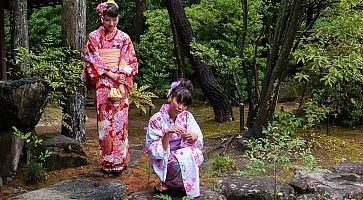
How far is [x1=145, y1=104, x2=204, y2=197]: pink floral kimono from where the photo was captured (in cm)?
443

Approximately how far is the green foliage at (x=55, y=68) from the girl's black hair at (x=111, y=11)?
2.83ft

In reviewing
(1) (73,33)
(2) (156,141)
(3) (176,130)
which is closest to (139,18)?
(1) (73,33)

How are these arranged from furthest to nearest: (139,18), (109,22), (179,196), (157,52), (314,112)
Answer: (139,18) → (157,52) → (314,112) → (109,22) → (179,196)

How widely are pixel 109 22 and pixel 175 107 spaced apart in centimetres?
151

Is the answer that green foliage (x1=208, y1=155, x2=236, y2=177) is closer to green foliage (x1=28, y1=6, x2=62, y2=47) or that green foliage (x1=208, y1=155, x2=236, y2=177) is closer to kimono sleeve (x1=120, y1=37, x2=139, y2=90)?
kimono sleeve (x1=120, y1=37, x2=139, y2=90)

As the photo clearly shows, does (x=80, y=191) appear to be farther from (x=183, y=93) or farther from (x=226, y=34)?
(x=226, y=34)

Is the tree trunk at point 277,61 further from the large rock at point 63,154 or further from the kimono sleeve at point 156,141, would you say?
the kimono sleeve at point 156,141

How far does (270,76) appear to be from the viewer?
7.25 meters

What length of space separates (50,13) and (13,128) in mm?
14020

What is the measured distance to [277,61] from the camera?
7066 mm

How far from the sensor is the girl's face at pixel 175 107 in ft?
14.5

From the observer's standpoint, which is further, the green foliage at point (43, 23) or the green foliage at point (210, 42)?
the green foliage at point (43, 23)

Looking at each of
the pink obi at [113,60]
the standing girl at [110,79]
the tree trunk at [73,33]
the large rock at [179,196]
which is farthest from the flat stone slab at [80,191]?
the tree trunk at [73,33]

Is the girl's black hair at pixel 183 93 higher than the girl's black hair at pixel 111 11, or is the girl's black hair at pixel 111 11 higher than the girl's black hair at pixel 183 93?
the girl's black hair at pixel 111 11
